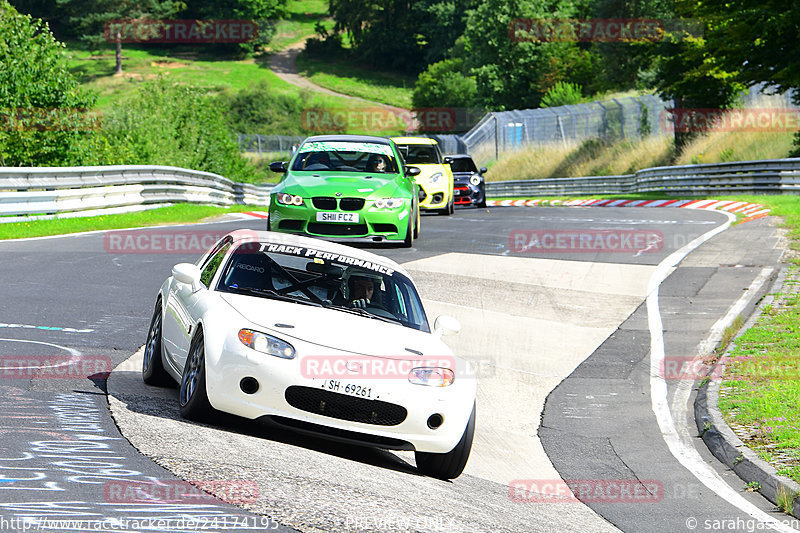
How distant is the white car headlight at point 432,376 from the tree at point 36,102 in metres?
24.6

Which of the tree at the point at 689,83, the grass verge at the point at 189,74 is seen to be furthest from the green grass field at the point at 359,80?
the tree at the point at 689,83

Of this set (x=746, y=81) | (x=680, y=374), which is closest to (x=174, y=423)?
(x=680, y=374)

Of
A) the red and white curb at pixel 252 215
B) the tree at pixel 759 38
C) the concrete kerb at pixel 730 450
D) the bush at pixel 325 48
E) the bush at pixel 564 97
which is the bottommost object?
the red and white curb at pixel 252 215

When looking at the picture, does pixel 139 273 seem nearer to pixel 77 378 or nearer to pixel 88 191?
pixel 77 378

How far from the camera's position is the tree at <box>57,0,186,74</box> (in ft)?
402

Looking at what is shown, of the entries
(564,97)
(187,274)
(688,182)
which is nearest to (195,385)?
(187,274)

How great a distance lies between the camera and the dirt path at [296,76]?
118 metres

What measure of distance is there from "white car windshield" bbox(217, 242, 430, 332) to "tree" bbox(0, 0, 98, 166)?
23.1m

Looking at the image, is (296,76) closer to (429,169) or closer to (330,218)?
(429,169)

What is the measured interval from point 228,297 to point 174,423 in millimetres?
979

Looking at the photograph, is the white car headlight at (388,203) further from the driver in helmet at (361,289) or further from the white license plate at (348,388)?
the white license plate at (348,388)

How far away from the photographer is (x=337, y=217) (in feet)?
51.5

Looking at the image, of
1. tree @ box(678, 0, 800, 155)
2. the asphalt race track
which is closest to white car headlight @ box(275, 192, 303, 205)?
the asphalt race track

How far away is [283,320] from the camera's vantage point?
6930mm
